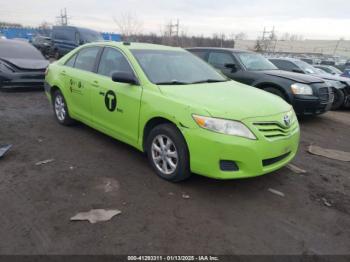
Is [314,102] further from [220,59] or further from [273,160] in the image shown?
[273,160]

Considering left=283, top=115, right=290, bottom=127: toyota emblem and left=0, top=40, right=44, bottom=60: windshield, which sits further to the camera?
left=0, top=40, right=44, bottom=60: windshield

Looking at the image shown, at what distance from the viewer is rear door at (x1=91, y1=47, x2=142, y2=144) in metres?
4.14

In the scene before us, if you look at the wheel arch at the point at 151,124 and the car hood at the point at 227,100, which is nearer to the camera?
the car hood at the point at 227,100

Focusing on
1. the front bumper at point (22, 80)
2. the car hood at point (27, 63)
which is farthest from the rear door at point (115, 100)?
the car hood at point (27, 63)

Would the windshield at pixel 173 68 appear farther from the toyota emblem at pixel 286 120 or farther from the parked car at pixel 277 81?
the parked car at pixel 277 81

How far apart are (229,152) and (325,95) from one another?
512 centimetres

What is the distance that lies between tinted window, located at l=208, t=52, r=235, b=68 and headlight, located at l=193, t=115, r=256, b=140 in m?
4.95

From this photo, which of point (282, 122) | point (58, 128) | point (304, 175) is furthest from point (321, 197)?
point (58, 128)

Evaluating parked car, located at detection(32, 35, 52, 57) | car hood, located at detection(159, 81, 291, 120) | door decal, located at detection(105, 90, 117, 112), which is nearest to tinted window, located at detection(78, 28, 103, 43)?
parked car, located at detection(32, 35, 52, 57)

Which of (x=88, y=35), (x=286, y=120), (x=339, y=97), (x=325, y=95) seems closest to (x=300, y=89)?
(x=325, y=95)

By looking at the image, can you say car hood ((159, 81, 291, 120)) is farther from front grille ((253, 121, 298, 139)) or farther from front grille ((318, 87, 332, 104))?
front grille ((318, 87, 332, 104))

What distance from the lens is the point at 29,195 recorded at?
11.3 feet

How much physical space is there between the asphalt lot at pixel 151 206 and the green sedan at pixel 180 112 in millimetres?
356

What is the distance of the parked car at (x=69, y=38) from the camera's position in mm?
18953
